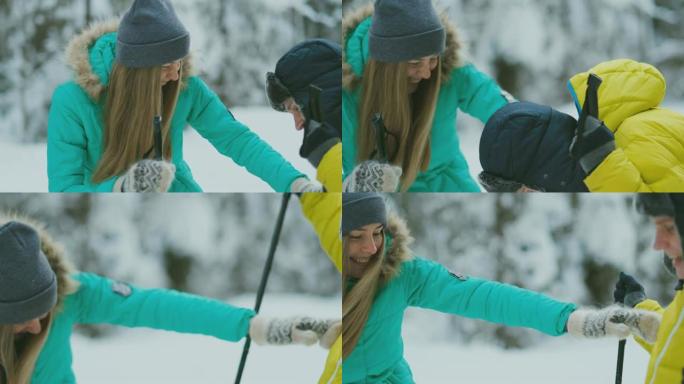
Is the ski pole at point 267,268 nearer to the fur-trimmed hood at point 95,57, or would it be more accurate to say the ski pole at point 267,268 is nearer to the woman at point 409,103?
the woman at point 409,103

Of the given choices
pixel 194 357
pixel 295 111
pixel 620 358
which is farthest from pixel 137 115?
pixel 620 358

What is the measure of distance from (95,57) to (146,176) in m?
0.31

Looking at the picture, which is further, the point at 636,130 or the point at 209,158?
the point at 209,158

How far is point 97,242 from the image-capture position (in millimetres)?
2621

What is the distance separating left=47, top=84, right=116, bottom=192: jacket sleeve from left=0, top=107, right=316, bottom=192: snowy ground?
0.11 feet

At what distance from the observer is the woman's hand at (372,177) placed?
2553 mm

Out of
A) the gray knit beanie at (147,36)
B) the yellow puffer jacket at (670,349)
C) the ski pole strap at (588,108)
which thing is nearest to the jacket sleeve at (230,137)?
the gray knit beanie at (147,36)

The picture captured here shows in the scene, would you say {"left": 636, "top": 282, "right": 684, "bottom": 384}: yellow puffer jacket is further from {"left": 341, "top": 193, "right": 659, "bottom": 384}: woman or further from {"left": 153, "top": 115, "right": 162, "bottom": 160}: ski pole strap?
{"left": 153, "top": 115, "right": 162, "bottom": 160}: ski pole strap

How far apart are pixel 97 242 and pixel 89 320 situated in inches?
7.5

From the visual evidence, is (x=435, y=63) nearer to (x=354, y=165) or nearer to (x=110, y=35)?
(x=354, y=165)

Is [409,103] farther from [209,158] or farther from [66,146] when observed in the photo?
[66,146]

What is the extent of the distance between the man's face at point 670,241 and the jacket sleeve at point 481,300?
0.26 meters

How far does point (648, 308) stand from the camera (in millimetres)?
2498

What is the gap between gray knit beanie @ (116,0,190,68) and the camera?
248 centimetres
